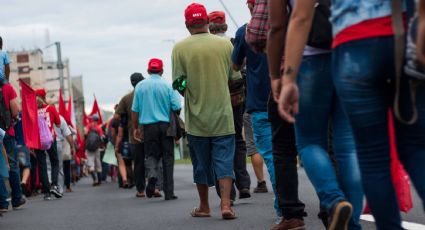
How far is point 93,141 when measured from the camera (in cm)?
2531

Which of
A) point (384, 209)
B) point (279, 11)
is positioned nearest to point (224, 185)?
point (279, 11)

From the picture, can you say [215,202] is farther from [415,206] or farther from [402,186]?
[402,186]

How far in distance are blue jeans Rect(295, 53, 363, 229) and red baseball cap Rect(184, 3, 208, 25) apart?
4192mm

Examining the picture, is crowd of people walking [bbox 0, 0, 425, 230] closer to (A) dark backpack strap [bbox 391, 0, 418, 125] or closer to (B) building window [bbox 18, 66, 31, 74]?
(A) dark backpack strap [bbox 391, 0, 418, 125]

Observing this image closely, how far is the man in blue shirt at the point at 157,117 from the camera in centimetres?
1280

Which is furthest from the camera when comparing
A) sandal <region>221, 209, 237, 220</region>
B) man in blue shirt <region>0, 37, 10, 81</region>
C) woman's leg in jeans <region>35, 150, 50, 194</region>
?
woman's leg in jeans <region>35, 150, 50, 194</region>

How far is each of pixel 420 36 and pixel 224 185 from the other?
18.1 ft

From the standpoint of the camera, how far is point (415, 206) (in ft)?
28.2

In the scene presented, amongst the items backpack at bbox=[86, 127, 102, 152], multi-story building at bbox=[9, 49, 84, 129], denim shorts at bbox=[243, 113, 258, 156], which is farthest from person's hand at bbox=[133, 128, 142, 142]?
multi-story building at bbox=[9, 49, 84, 129]

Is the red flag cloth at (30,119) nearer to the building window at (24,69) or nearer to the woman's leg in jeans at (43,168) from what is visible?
the woman's leg in jeans at (43,168)

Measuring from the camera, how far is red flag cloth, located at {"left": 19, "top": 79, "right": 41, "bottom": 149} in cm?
1557

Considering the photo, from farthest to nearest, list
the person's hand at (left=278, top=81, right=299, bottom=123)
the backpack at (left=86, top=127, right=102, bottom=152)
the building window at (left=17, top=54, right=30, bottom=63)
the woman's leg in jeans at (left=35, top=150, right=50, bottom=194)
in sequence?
1. the building window at (left=17, top=54, right=30, bottom=63)
2. the backpack at (left=86, top=127, right=102, bottom=152)
3. the woman's leg in jeans at (left=35, top=150, right=50, bottom=194)
4. the person's hand at (left=278, top=81, right=299, bottom=123)

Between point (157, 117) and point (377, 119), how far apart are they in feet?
29.8

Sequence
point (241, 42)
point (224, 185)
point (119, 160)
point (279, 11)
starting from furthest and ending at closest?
point (119, 160), point (224, 185), point (241, 42), point (279, 11)
